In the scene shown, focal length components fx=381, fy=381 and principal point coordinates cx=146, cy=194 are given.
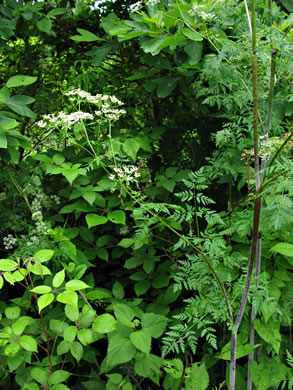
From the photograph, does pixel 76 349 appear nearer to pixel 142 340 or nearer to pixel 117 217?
pixel 142 340

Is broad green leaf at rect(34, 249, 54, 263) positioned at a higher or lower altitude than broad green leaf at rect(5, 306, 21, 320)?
higher

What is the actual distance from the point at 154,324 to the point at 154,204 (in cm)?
63

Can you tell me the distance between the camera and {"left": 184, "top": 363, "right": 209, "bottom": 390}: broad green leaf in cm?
160

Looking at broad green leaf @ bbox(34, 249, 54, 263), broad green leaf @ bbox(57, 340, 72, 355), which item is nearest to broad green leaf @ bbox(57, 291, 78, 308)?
broad green leaf @ bbox(34, 249, 54, 263)

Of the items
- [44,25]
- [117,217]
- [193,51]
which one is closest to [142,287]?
[117,217]

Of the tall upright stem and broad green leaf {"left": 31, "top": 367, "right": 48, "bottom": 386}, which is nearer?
the tall upright stem

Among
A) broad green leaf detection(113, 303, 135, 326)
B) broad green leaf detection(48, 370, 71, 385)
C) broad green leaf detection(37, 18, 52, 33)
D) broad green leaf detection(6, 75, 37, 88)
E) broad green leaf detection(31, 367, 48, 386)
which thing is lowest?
broad green leaf detection(31, 367, 48, 386)

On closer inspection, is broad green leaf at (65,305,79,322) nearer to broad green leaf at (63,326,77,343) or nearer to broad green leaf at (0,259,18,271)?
broad green leaf at (63,326,77,343)

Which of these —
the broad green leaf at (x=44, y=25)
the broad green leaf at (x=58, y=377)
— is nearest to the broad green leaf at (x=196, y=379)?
the broad green leaf at (x=58, y=377)

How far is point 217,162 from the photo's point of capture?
173 centimetres

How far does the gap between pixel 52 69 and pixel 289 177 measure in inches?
80.0

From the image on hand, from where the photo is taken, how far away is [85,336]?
59.6 inches

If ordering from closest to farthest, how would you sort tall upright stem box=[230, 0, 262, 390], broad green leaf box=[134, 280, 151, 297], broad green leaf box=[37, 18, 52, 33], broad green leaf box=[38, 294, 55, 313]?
tall upright stem box=[230, 0, 262, 390], broad green leaf box=[38, 294, 55, 313], broad green leaf box=[134, 280, 151, 297], broad green leaf box=[37, 18, 52, 33]

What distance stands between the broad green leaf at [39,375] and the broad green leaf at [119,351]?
0.31 metres
